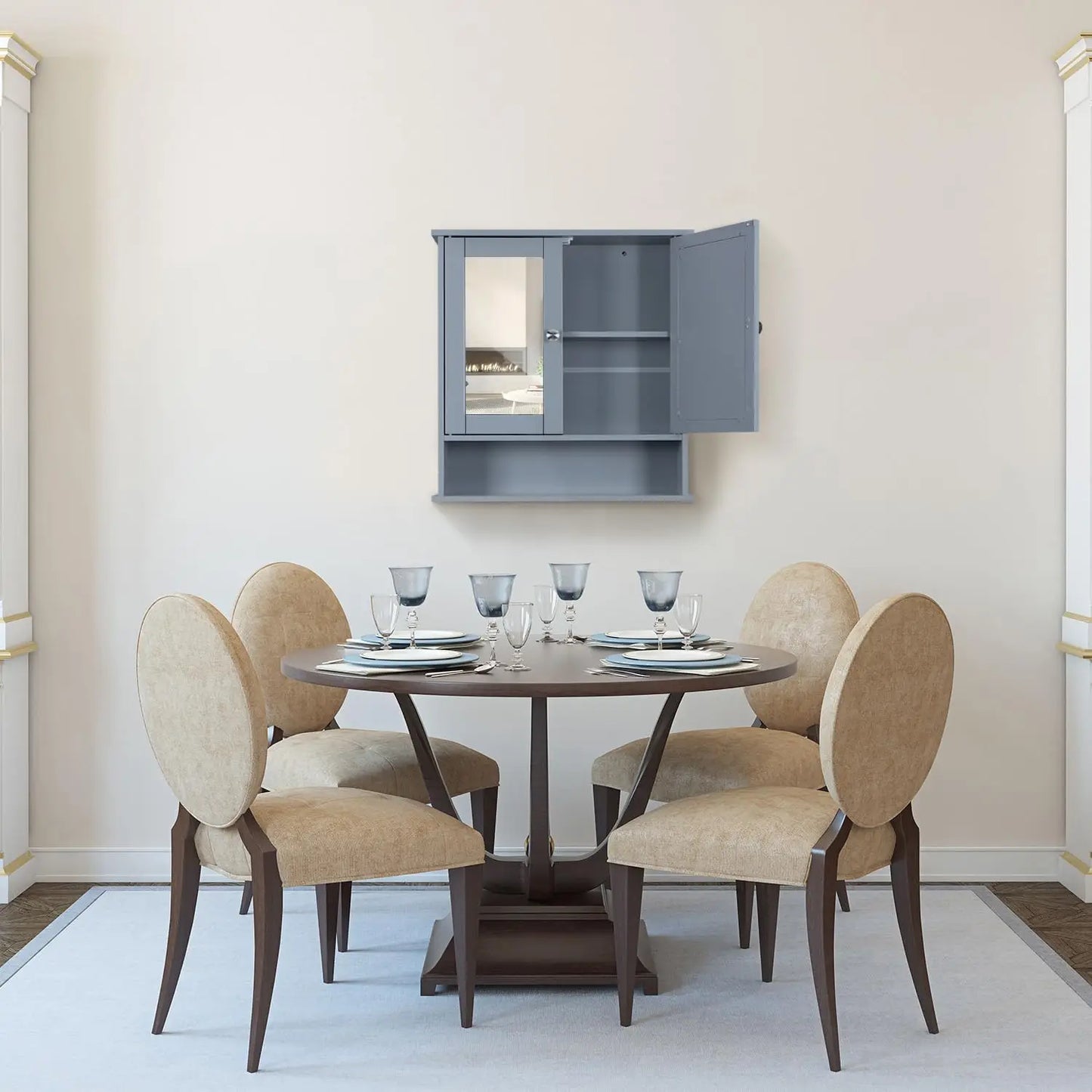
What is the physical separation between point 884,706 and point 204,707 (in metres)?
1.26

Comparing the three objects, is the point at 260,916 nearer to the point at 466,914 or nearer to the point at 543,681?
the point at 466,914

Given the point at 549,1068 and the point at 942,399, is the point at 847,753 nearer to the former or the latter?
the point at 549,1068

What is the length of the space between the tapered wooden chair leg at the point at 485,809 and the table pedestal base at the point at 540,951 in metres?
0.31

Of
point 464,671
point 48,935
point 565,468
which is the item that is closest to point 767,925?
point 464,671

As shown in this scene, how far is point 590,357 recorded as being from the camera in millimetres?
3652

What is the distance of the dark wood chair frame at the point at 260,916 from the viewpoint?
2234 mm

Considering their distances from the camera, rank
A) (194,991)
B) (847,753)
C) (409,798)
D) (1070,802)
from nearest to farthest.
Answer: (847,753), (194,991), (409,798), (1070,802)

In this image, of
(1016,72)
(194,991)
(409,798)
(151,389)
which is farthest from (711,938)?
(1016,72)

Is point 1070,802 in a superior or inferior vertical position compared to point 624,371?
inferior

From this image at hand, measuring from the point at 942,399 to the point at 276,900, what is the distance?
242cm

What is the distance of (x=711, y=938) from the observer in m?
3.05

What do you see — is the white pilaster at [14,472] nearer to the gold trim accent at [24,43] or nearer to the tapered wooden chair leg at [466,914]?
the gold trim accent at [24,43]

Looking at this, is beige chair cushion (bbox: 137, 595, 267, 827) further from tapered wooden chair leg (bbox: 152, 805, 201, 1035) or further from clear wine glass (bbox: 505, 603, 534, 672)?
clear wine glass (bbox: 505, 603, 534, 672)

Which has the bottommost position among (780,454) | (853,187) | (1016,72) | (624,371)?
(780,454)
